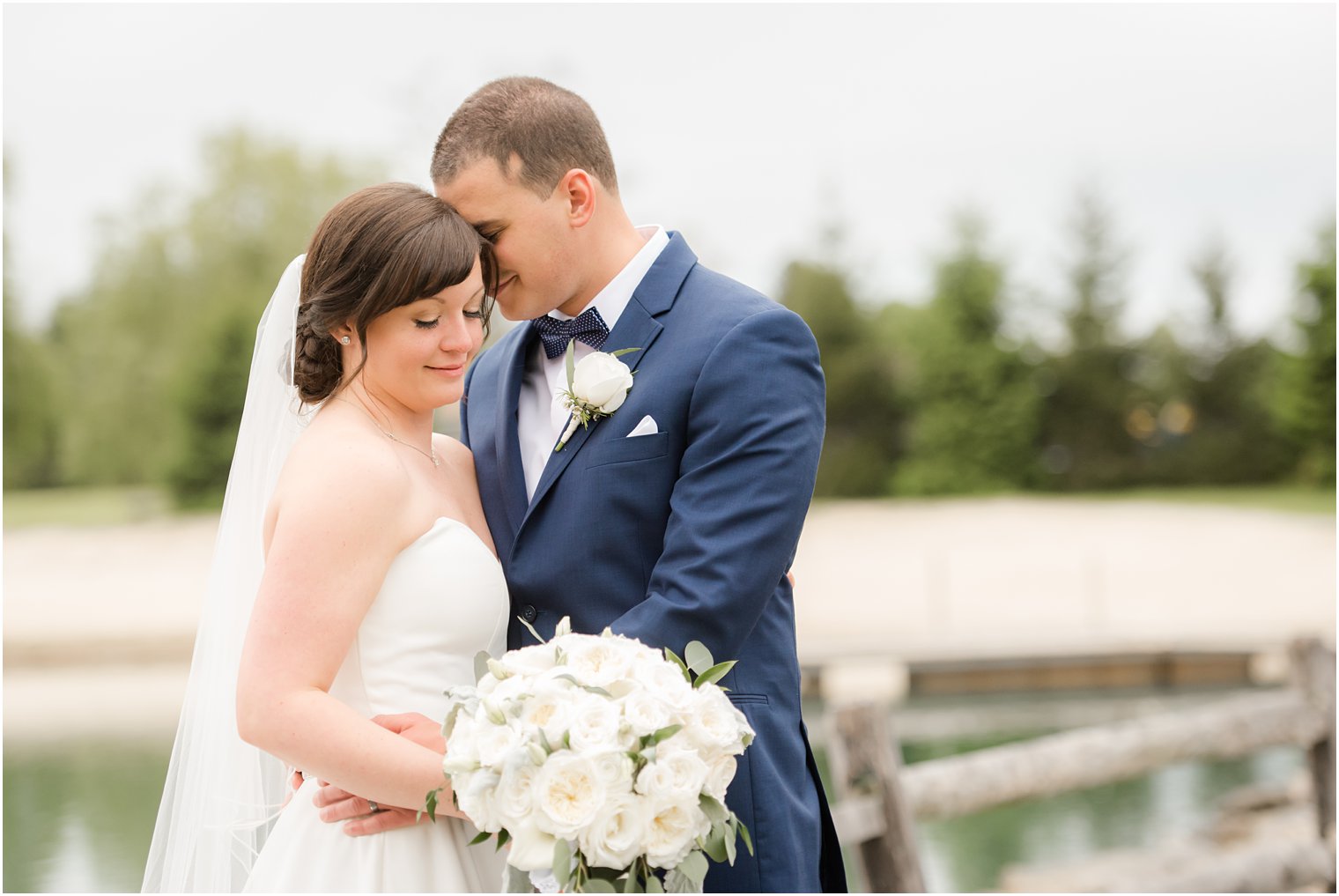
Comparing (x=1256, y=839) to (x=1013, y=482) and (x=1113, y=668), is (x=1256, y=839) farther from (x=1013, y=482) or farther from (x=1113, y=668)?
(x=1013, y=482)

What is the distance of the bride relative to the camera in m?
2.23

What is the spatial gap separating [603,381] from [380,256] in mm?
484

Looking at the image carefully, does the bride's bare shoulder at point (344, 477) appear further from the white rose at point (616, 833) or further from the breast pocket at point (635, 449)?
the white rose at point (616, 833)

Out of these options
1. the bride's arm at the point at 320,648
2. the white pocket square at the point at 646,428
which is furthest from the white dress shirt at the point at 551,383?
the bride's arm at the point at 320,648

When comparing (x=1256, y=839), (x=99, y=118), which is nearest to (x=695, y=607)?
Answer: (x=1256, y=839)

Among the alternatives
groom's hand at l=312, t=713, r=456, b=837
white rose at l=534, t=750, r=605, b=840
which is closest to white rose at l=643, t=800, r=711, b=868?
white rose at l=534, t=750, r=605, b=840

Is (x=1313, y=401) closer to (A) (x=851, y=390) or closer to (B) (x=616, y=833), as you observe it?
(A) (x=851, y=390)

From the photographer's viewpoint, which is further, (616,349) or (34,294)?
(34,294)

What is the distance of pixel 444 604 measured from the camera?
7.97 ft

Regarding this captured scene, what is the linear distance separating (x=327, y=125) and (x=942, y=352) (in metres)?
14.3

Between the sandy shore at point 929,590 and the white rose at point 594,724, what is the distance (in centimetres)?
1113

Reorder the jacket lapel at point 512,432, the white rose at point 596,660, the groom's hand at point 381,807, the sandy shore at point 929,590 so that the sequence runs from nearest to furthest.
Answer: the white rose at point 596,660
the groom's hand at point 381,807
the jacket lapel at point 512,432
the sandy shore at point 929,590

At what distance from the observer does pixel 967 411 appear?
2823 centimetres

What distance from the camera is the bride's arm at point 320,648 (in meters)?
2.21
